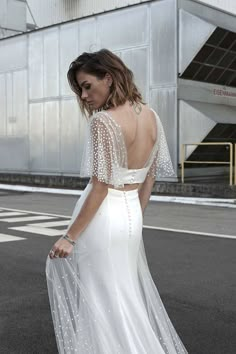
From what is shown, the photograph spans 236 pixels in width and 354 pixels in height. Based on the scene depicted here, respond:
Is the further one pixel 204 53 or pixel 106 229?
pixel 204 53

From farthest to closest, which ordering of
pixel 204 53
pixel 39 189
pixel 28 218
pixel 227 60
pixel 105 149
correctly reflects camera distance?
pixel 39 189, pixel 227 60, pixel 204 53, pixel 28 218, pixel 105 149

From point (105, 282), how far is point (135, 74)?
52.4 ft

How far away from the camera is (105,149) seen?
2781 mm

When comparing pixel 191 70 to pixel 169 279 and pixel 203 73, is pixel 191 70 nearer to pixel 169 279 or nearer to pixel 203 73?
pixel 203 73

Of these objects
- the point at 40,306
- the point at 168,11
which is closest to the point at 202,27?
the point at 168,11

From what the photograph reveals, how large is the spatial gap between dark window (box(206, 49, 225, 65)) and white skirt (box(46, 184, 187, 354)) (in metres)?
15.8

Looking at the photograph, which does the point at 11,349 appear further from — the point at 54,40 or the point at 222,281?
the point at 54,40

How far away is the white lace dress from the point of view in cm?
292

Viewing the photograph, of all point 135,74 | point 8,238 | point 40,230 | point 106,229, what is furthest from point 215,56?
point 106,229

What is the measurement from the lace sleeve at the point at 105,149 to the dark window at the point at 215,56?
52.2 ft

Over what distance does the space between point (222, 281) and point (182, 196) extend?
33.1 feet

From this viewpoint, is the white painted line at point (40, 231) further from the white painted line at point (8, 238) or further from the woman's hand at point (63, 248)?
the woman's hand at point (63, 248)

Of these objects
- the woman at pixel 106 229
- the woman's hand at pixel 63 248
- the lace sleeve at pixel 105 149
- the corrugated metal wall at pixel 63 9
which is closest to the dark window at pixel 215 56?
the woman at pixel 106 229

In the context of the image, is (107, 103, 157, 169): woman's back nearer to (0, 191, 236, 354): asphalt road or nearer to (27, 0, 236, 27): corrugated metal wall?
(0, 191, 236, 354): asphalt road
